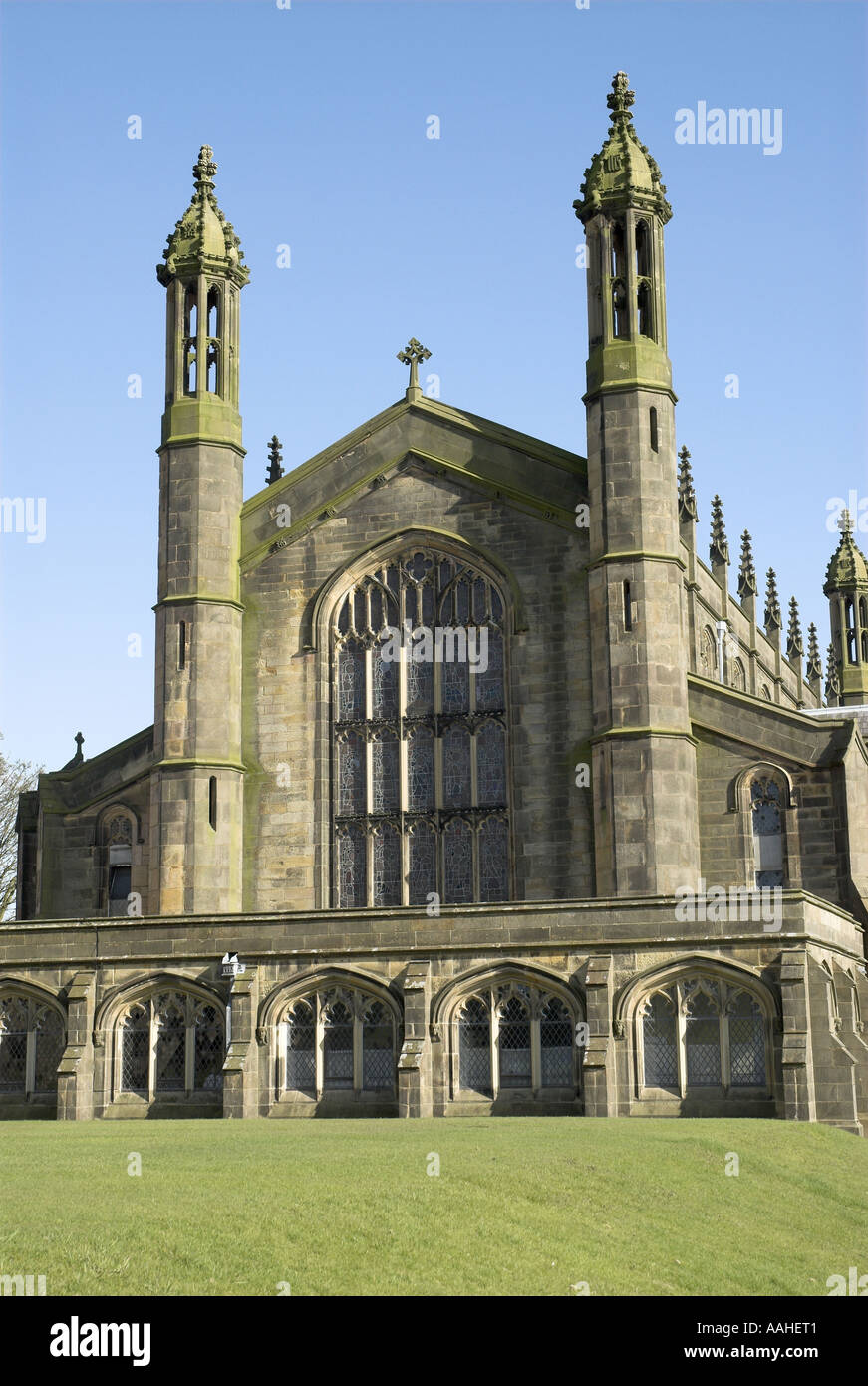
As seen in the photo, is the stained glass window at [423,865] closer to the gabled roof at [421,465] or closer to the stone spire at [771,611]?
the gabled roof at [421,465]

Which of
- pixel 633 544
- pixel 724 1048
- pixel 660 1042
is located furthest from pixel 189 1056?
pixel 633 544

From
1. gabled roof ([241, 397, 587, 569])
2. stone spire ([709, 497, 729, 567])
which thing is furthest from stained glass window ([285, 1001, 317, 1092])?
stone spire ([709, 497, 729, 567])

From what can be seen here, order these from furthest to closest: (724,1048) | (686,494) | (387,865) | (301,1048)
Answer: (686,494) < (387,865) < (301,1048) < (724,1048)

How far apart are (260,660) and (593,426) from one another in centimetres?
873

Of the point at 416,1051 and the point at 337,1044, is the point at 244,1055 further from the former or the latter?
the point at 416,1051

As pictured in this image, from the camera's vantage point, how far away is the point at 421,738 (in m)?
38.5

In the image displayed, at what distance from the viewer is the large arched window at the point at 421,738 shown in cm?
3769

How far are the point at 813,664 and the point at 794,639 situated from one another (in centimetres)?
438

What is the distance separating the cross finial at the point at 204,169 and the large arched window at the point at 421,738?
9977 millimetres

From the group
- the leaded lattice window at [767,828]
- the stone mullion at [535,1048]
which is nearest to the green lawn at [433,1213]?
the stone mullion at [535,1048]

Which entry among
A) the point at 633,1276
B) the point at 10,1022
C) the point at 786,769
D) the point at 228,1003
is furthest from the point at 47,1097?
the point at 633,1276

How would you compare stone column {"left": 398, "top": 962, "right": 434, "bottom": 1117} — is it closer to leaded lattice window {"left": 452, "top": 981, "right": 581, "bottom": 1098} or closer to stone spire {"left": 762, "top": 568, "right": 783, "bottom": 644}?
leaded lattice window {"left": 452, "top": 981, "right": 581, "bottom": 1098}

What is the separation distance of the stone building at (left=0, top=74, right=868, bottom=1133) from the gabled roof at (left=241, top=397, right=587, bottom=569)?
76 mm

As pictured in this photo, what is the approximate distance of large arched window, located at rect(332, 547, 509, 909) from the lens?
3769 centimetres
